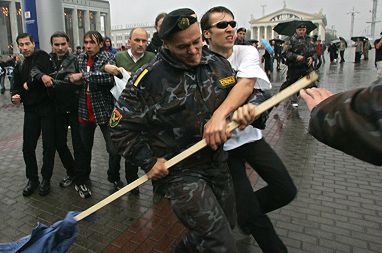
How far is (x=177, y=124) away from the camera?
89.8 inches

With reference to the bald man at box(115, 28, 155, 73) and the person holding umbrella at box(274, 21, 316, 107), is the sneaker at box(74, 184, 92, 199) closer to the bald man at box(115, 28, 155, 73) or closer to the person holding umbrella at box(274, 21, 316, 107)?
the bald man at box(115, 28, 155, 73)

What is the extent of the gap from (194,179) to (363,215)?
7.89 feet

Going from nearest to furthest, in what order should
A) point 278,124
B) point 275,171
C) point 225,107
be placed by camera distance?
point 225,107 → point 275,171 → point 278,124

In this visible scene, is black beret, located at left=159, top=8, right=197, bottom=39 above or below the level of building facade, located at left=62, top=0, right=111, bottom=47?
below

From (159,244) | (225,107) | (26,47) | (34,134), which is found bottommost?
(159,244)

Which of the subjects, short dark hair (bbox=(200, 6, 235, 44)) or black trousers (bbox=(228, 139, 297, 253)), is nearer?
black trousers (bbox=(228, 139, 297, 253))

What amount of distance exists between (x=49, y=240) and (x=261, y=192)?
165 centimetres

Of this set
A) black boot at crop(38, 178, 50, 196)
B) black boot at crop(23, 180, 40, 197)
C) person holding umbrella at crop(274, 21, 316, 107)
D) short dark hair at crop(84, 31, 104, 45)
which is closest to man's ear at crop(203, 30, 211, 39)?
short dark hair at crop(84, 31, 104, 45)

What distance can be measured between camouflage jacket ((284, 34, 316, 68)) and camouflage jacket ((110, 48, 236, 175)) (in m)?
6.81

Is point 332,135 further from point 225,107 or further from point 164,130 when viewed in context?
point 164,130

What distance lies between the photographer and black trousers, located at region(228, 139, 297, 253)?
274cm

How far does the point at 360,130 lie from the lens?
3.90 ft

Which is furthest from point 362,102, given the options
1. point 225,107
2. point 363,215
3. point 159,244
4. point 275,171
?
point 363,215

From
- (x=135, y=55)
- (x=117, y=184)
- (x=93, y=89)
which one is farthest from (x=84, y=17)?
→ (x=93, y=89)
